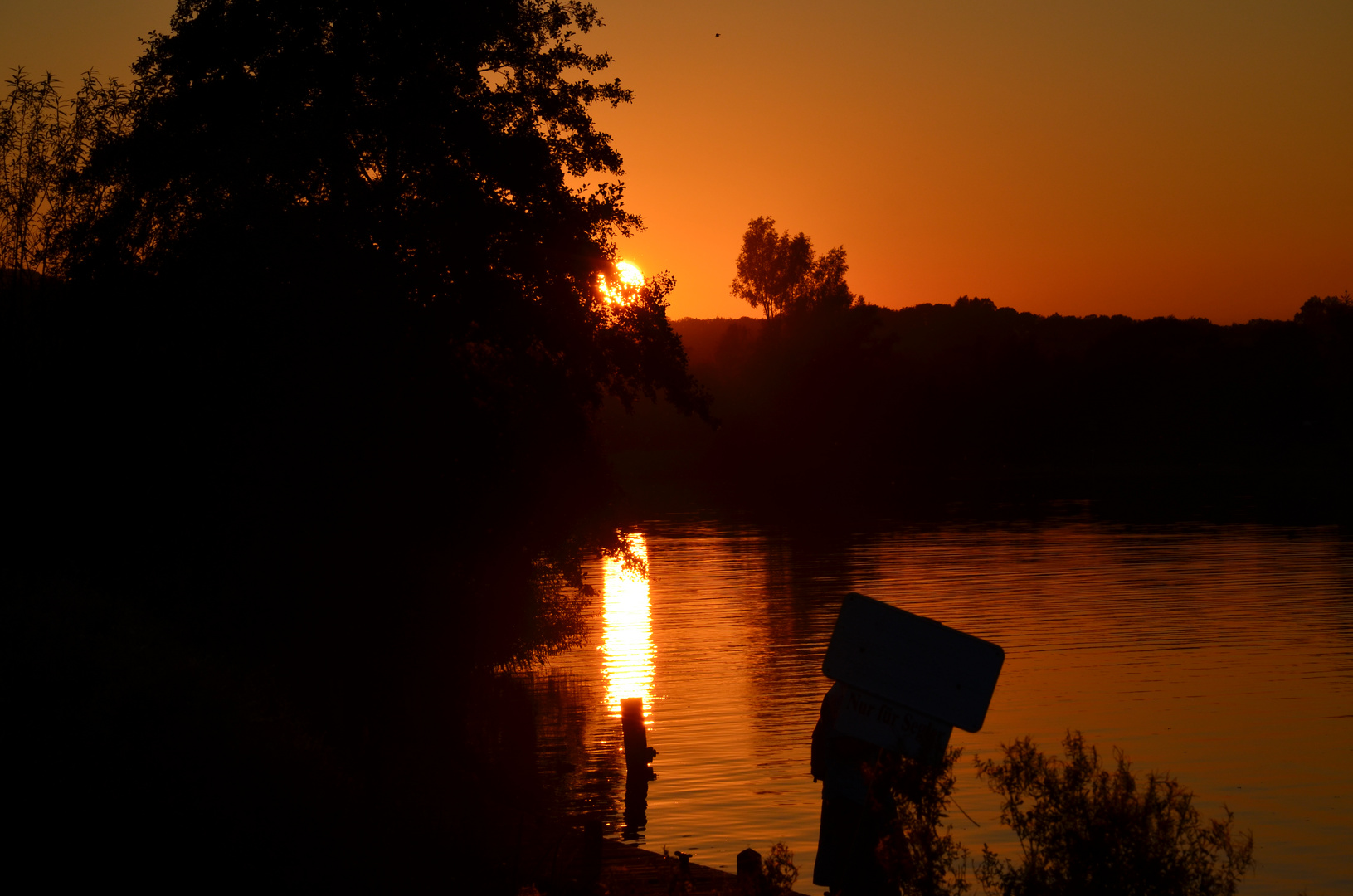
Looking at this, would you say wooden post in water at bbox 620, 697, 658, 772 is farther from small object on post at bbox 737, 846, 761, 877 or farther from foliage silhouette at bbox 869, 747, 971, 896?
foliage silhouette at bbox 869, 747, 971, 896

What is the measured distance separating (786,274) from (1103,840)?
112 metres

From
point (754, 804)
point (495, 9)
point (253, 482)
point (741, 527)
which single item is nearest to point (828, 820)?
point (754, 804)

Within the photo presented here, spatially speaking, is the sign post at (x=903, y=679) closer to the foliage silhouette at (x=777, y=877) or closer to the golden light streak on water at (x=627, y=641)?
the foliage silhouette at (x=777, y=877)

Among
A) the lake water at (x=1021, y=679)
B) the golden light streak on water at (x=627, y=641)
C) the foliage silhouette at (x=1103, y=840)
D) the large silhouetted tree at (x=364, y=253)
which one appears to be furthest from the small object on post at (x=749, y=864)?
the golden light streak on water at (x=627, y=641)

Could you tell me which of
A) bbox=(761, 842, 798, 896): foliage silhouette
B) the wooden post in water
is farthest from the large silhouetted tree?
bbox=(761, 842, 798, 896): foliage silhouette

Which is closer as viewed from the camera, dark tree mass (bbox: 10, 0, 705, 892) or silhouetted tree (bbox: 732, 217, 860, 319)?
dark tree mass (bbox: 10, 0, 705, 892)

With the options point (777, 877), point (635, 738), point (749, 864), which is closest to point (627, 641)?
point (635, 738)

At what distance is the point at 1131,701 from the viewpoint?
2523 cm

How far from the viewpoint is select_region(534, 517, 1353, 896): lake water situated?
17748 millimetres

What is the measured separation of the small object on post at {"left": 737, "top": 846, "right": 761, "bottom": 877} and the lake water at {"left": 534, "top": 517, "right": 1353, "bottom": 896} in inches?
90.9

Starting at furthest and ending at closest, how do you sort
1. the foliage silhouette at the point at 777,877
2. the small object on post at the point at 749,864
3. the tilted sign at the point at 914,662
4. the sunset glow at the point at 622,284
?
the sunset glow at the point at 622,284, the small object on post at the point at 749,864, the foliage silhouette at the point at 777,877, the tilted sign at the point at 914,662

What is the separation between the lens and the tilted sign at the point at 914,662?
6.39m

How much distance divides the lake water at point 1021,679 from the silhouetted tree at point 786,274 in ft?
209

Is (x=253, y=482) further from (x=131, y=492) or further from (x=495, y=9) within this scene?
(x=495, y=9)
